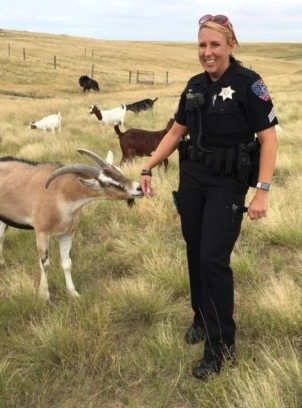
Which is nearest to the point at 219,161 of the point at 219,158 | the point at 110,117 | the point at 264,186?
the point at 219,158

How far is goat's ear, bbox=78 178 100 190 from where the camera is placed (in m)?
4.40


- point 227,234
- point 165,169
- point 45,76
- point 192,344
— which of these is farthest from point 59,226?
point 45,76

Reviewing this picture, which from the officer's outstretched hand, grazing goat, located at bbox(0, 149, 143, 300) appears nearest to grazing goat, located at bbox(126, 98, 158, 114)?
grazing goat, located at bbox(0, 149, 143, 300)

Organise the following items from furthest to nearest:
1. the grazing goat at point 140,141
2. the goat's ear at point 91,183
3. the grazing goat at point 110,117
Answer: the grazing goat at point 110,117 < the grazing goat at point 140,141 < the goat's ear at point 91,183

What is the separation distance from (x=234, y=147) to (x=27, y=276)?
2723 millimetres

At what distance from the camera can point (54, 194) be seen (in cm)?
483

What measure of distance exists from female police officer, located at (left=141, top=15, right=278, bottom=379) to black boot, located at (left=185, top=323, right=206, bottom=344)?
388mm

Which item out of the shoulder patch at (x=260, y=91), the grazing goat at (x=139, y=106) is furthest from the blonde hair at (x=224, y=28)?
the grazing goat at (x=139, y=106)

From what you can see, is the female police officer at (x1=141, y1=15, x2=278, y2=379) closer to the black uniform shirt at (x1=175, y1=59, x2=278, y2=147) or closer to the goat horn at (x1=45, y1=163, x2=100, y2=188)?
the black uniform shirt at (x1=175, y1=59, x2=278, y2=147)

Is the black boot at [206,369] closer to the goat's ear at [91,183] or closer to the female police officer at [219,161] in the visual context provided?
the female police officer at [219,161]

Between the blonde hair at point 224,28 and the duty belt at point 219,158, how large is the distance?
719 millimetres

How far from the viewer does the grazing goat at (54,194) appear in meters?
4.50

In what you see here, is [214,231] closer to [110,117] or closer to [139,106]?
[110,117]

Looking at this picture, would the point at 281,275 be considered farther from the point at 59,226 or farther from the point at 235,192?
the point at 59,226
